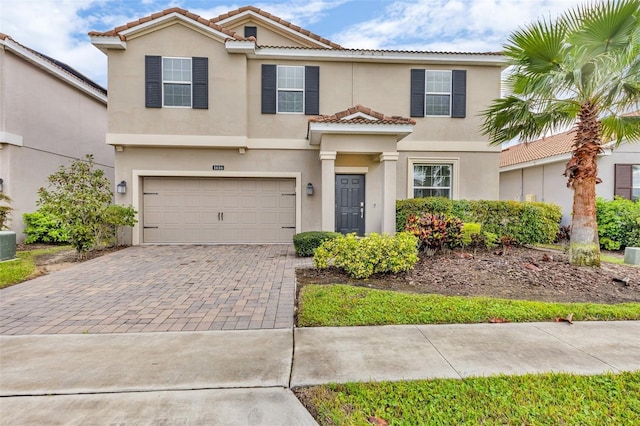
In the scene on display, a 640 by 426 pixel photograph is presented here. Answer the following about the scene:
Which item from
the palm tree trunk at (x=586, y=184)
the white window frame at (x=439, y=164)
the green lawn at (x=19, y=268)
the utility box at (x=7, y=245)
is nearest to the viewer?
the green lawn at (x=19, y=268)

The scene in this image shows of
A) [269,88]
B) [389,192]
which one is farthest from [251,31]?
[389,192]

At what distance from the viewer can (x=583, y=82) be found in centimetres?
655

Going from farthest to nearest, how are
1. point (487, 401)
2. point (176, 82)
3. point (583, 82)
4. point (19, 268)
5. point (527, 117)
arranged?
point (176, 82)
point (527, 117)
point (19, 268)
point (583, 82)
point (487, 401)

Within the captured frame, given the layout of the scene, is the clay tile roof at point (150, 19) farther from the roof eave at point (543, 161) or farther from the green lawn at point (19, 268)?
the roof eave at point (543, 161)

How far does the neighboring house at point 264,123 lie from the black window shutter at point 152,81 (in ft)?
0.12

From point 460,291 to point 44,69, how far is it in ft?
50.7

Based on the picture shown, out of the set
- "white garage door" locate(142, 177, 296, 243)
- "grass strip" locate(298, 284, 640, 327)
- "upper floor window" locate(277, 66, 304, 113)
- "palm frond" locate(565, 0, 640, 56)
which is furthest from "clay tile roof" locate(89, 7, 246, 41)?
"grass strip" locate(298, 284, 640, 327)

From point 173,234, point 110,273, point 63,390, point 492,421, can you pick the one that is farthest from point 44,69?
point 492,421

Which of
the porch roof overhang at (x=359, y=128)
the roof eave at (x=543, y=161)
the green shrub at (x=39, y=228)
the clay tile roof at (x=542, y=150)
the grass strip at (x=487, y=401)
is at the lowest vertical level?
the grass strip at (x=487, y=401)

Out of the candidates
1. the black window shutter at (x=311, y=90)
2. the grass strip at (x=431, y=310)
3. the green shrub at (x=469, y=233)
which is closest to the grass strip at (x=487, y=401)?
the grass strip at (x=431, y=310)

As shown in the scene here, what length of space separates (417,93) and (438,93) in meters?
0.78

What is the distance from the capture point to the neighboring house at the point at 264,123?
10195 millimetres

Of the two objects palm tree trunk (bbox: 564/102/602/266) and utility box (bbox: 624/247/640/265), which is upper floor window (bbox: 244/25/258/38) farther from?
utility box (bbox: 624/247/640/265)

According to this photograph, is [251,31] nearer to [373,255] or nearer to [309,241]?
[309,241]
